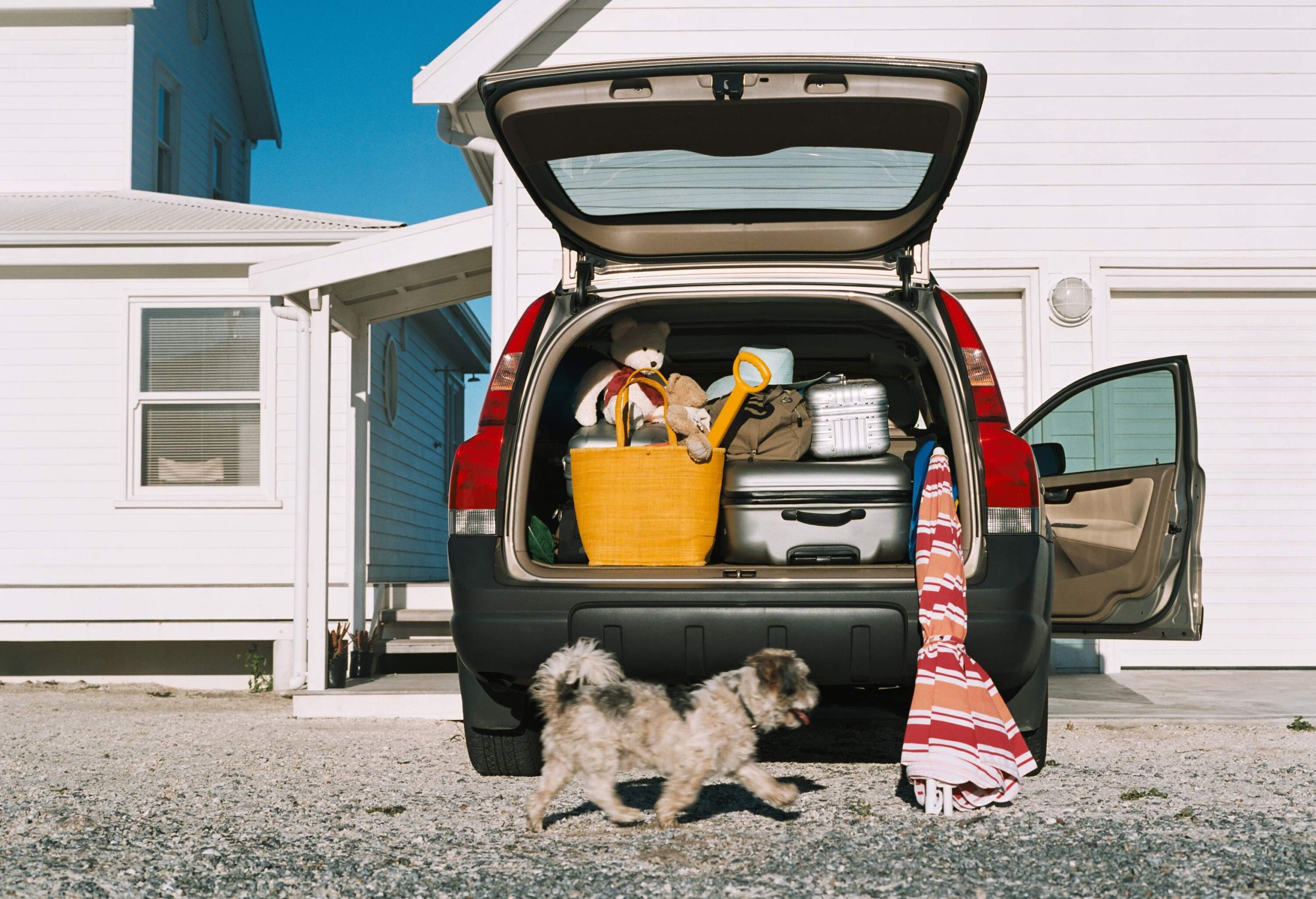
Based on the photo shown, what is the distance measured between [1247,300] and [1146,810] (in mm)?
4689

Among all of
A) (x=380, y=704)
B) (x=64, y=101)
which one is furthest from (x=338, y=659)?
(x=64, y=101)

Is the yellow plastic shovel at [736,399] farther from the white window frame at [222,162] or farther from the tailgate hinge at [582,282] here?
the white window frame at [222,162]

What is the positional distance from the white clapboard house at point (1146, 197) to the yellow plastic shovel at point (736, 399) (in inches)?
129

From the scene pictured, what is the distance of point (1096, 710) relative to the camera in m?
5.44

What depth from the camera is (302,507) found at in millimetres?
7004

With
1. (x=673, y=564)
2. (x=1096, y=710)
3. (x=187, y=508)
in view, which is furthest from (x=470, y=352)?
(x=673, y=564)

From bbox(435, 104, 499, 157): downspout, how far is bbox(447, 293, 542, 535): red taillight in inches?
142

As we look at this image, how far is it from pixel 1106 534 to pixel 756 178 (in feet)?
5.99

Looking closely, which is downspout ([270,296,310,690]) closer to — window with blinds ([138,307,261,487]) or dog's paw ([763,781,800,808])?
window with blinds ([138,307,261,487])

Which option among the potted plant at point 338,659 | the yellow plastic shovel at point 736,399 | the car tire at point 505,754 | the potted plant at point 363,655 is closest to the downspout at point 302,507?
the potted plant at point 338,659

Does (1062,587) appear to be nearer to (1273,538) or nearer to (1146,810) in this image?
(1146,810)

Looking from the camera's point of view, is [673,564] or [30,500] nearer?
[673,564]

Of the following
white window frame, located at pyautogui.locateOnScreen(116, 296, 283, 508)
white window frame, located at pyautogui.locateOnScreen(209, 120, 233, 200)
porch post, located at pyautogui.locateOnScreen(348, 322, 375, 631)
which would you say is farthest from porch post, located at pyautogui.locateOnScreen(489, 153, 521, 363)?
white window frame, located at pyautogui.locateOnScreen(209, 120, 233, 200)

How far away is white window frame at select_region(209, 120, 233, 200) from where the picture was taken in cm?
1505
